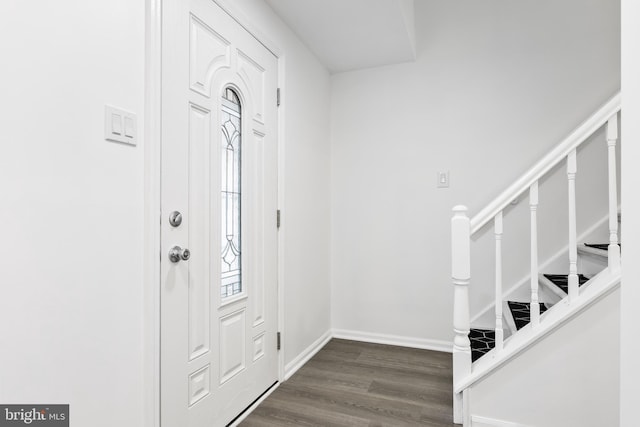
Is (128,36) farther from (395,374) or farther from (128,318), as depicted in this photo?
(395,374)

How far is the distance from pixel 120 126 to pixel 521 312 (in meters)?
2.46

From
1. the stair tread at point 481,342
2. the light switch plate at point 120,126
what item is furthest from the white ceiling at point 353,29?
the stair tread at point 481,342

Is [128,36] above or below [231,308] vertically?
above

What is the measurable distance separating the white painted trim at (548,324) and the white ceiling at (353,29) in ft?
6.17

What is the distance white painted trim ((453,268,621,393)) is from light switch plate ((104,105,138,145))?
73.7 inches

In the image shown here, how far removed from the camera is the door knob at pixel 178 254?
54.3 inches

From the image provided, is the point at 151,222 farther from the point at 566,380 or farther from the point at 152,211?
the point at 566,380

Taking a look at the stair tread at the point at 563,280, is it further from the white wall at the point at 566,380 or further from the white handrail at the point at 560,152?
the white handrail at the point at 560,152

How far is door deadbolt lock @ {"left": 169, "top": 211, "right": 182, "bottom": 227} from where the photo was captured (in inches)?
54.5

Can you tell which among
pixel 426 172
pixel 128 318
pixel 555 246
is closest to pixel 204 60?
pixel 128 318

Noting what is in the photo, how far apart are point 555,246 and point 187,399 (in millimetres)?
2599

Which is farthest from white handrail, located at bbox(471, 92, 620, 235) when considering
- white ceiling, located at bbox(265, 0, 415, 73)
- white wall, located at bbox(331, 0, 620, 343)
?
white ceiling, located at bbox(265, 0, 415, 73)

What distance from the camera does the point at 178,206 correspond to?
1425 millimetres

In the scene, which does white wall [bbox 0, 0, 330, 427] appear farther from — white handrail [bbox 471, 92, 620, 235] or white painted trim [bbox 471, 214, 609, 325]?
white painted trim [bbox 471, 214, 609, 325]
